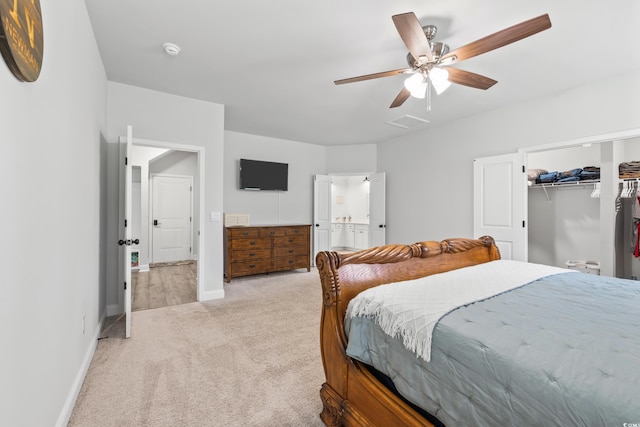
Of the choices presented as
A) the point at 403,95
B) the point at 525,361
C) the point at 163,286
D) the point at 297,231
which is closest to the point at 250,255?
the point at 297,231

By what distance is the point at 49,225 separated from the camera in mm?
1458

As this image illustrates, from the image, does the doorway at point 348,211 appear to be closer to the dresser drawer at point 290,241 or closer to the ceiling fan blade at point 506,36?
the dresser drawer at point 290,241

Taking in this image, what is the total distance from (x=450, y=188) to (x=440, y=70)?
110 inches

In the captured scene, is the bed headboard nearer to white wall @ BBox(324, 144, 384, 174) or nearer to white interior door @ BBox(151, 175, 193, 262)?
white wall @ BBox(324, 144, 384, 174)

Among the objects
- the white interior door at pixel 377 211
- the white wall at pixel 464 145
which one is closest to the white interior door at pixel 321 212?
the white interior door at pixel 377 211

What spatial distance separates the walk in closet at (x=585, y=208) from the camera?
13.0ft

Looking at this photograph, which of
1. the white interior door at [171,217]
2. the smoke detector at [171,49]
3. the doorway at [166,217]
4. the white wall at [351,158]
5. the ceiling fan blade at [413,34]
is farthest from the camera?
the white interior door at [171,217]

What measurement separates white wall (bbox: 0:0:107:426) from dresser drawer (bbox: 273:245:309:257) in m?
3.17

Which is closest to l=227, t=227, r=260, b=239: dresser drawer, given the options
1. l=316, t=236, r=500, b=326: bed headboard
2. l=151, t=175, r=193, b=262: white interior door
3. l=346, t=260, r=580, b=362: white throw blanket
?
l=151, t=175, r=193, b=262: white interior door

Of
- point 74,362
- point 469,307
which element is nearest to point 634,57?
point 469,307

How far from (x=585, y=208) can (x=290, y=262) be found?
4.83m

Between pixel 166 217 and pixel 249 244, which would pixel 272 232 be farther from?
pixel 166 217

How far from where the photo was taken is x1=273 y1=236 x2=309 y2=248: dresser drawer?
5452mm

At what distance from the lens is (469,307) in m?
1.36
